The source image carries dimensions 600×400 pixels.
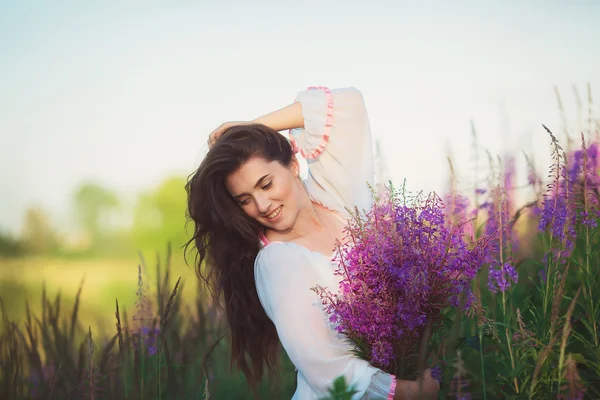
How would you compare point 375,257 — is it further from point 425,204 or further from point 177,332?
point 177,332

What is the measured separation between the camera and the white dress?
8.59ft

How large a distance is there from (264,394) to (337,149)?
5.48 ft

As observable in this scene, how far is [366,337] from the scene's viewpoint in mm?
2359

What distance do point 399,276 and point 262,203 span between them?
877mm

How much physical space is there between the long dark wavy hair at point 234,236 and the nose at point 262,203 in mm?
171

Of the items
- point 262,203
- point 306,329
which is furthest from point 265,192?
point 306,329

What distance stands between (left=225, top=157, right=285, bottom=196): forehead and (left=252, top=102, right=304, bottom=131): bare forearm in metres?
0.32

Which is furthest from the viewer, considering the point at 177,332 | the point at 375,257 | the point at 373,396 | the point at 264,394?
the point at 264,394

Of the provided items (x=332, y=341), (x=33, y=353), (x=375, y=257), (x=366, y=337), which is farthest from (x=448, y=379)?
(x=33, y=353)

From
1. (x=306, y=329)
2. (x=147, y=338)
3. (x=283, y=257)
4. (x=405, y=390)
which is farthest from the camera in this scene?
(x=147, y=338)

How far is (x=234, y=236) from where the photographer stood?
10.5 ft

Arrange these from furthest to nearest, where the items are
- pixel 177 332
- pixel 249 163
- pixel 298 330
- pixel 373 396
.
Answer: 1. pixel 177 332
2. pixel 249 163
3. pixel 298 330
4. pixel 373 396

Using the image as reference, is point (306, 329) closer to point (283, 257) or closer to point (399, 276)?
point (283, 257)

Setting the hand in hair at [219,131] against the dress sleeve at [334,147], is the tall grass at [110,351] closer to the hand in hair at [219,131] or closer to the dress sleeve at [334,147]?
the hand in hair at [219,131]
